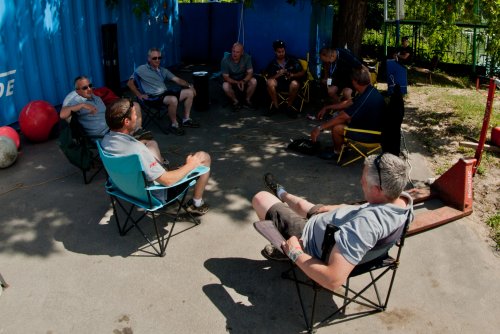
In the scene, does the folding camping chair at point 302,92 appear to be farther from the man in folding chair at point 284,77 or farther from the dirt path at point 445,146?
the dirt path at point 445,146

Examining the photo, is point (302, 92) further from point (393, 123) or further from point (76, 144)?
point (76, 144)

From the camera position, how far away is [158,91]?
7.05 metres

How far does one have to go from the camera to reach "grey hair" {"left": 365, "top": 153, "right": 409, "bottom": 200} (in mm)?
2658

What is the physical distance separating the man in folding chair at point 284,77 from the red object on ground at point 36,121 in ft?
11.1

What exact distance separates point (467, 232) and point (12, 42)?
6165 mm

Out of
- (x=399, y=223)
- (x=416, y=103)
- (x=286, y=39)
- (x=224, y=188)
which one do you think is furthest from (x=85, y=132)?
(x=416, y=103)

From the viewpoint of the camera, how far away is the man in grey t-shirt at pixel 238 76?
316 inches

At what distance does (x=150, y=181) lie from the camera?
371 centimetres

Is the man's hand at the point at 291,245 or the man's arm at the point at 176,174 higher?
the man's arm at the point at 176,174

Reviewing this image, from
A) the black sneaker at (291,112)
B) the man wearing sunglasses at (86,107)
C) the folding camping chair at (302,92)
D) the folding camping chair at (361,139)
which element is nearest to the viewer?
the man wearing sunglasses at (86,107)

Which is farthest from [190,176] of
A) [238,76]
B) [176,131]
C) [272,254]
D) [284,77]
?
[238,76]

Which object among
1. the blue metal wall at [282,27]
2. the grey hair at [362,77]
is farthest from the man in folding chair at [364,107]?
the blue metal wall at [282,27]

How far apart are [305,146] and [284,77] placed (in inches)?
87.1

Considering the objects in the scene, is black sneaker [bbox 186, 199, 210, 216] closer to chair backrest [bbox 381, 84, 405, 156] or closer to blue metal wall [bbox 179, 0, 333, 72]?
chair backrest [bbox 381, 84, 405, 156]
